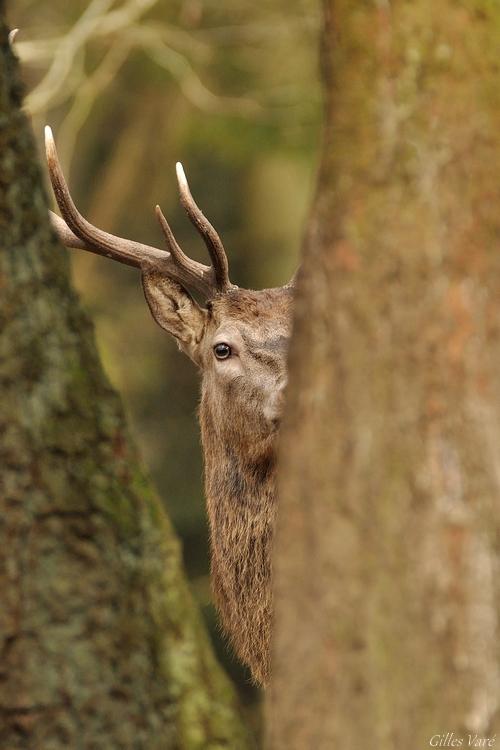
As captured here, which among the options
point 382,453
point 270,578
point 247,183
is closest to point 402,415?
point 382,453

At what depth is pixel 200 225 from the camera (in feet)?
20.2

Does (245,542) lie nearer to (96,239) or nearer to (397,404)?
(96,239)

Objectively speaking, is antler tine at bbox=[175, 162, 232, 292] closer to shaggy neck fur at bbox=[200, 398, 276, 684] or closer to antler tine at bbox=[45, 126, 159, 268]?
antler tine at bbox=[45, 126, 159, 268]

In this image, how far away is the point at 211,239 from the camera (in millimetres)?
6062

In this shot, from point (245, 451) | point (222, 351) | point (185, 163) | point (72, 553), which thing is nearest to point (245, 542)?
point (245, 451)

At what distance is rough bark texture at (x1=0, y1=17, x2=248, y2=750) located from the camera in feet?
8.67

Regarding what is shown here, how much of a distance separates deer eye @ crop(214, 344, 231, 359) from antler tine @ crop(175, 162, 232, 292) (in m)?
0.39

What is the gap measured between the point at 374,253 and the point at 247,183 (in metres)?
15.2

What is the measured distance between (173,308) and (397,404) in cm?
385

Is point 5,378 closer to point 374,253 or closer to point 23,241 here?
point 23,241

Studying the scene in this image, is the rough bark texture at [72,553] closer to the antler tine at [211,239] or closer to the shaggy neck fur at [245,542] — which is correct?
the shaggy neck fur at [245,542]
